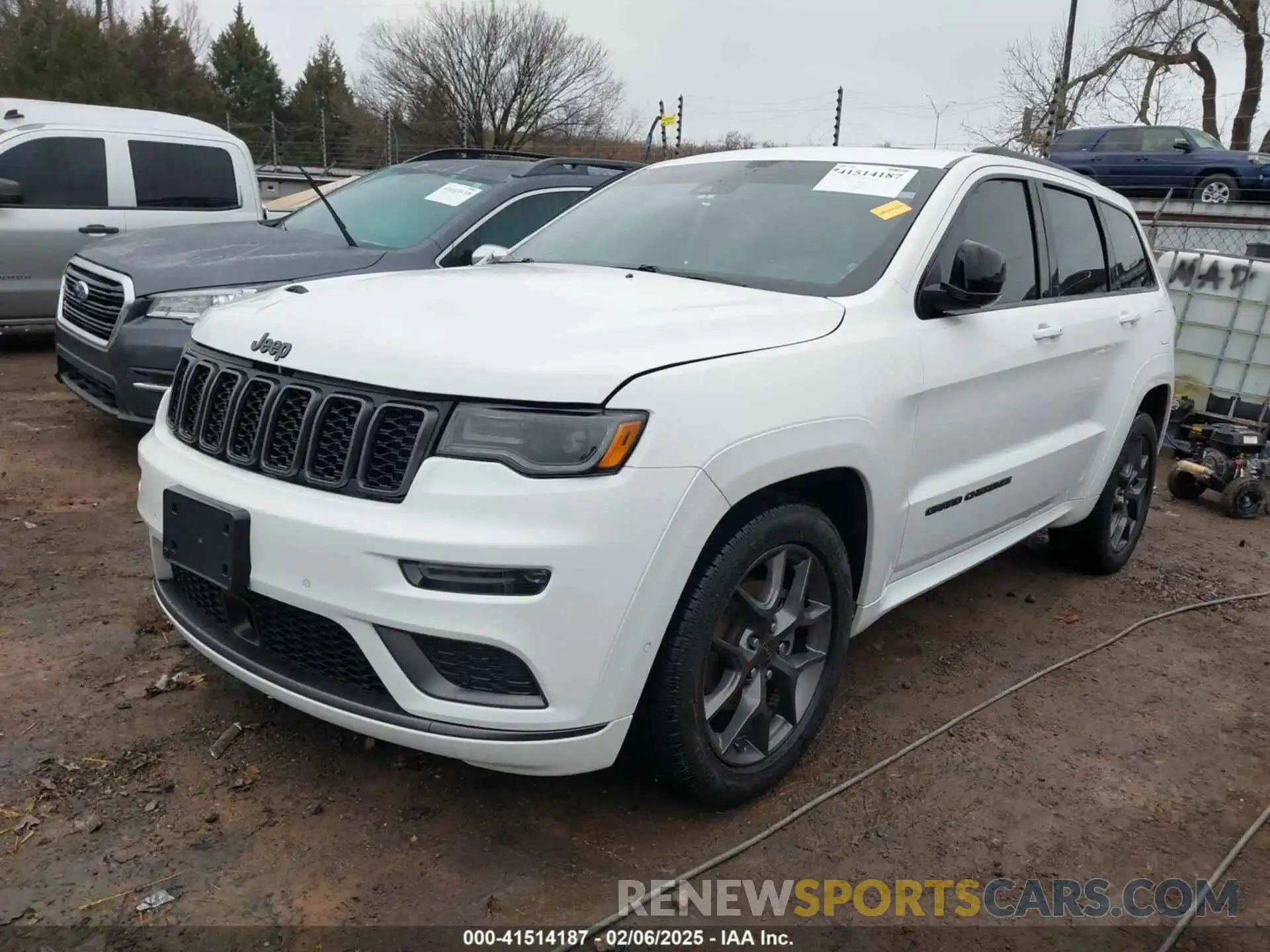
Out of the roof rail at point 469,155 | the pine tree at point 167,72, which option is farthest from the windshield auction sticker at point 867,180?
the pine tree at point 167,72

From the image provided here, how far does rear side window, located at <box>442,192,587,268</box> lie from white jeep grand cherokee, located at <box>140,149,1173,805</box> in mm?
2073

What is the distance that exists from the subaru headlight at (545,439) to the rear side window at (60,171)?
679cm

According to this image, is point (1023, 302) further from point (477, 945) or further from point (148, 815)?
point (148, 815)

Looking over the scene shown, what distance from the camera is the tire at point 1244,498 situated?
619 centimetres

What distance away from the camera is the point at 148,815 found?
2.55 meters

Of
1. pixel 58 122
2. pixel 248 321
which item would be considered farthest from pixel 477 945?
pixel 58 122

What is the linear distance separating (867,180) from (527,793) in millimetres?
2271

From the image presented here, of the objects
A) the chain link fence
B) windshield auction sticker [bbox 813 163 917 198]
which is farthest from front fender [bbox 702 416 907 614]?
the chain link fence

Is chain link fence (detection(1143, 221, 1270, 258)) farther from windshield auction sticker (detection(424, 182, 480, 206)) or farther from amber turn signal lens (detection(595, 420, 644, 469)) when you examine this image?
amber turn signal lens (detection(595, 420, 644, 469))

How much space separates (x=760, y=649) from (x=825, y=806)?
540 millimetres

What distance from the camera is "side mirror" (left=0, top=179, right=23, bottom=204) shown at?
277 inches

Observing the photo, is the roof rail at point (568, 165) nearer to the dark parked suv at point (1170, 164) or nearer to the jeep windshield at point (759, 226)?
the jeep windshield at point (759, 226)

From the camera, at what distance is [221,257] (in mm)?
5184

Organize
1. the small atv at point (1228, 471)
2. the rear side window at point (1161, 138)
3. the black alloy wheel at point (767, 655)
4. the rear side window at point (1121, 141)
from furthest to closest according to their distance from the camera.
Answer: the rear side window at point (1121, 141) → the rear side window at point (1161, 138) → the small atv at point (1228, 471) → the black alloy wheel at point (767, 655)
